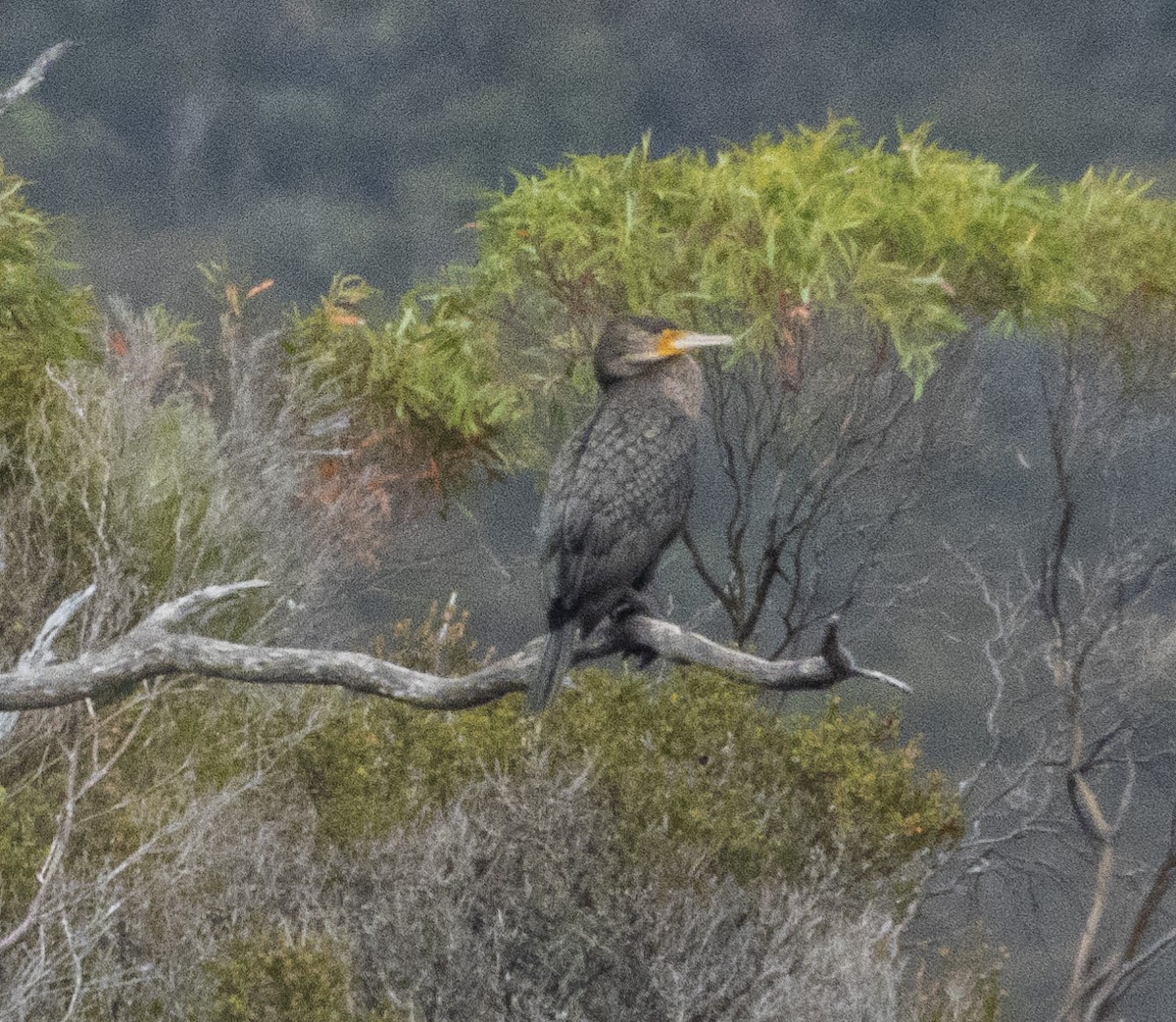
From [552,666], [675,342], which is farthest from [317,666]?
[675,342]

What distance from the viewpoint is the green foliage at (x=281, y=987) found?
9375 millimetres

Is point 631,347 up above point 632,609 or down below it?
above

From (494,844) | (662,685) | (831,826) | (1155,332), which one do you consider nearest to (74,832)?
(494,844)

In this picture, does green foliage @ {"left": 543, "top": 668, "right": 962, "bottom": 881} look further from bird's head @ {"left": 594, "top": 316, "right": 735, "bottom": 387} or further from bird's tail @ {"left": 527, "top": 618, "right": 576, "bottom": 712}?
bird's tail @ {"left": 527, "top": 618, "right": 576, "bottom": 712}

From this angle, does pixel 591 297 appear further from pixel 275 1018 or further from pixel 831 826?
pixel 275 1018

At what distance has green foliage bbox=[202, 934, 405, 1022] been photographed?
30.8 feet

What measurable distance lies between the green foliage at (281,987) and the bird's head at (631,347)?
3.79m

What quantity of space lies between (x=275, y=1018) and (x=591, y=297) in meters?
6.59

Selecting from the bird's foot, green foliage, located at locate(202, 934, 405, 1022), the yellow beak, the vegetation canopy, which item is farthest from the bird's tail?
the vegetation canopy

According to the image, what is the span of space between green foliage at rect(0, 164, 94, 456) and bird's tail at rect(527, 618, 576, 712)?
354 inches

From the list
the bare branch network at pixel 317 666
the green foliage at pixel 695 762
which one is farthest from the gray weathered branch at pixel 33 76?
the green foliage at pixel 695 762

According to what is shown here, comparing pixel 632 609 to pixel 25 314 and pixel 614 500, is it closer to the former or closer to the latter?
pixel 614 500

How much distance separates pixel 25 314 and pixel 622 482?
9048 millimetres

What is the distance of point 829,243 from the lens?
13.8 m
